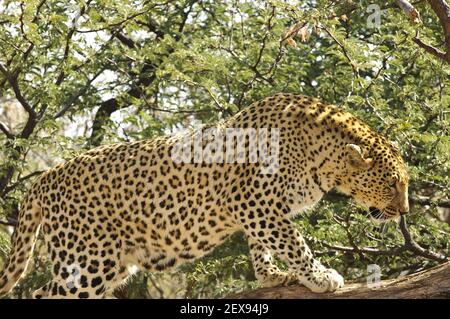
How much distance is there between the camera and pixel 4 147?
44.3 feet

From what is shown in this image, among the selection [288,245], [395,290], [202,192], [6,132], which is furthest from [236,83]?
[395,290]

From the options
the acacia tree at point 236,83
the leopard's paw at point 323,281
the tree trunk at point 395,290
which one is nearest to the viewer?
the tree trunk at point 395,290

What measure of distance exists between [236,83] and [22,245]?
→ 5126 millimetres

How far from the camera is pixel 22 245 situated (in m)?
10.1

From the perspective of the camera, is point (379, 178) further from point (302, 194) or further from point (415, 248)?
point (415, 248)

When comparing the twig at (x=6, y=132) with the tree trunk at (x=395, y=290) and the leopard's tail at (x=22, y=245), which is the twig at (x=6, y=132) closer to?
the leopard's tail at (x=22, y=245)

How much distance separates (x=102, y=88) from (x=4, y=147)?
2.48m

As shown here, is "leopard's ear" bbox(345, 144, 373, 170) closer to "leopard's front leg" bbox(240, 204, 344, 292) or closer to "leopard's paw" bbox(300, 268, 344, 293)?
"leopard's front leg" bbox(240, 204, 344, 292)

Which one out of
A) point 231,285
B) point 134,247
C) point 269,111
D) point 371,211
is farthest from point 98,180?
point 231,285

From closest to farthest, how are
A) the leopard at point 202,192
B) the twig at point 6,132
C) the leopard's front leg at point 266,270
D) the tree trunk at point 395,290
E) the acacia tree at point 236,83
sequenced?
the tree trunk at point 395,290 < the leopard at point 202,192 < the leopard's front leg at point 266,270 < the acacia tree at point 236,83 < the twig at point 6,132

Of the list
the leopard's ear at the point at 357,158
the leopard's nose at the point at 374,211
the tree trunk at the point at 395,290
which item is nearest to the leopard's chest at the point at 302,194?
the leopard's ear at the point at 357,158

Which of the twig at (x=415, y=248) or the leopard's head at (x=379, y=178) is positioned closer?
the leopard's head at (x=379, y=178)

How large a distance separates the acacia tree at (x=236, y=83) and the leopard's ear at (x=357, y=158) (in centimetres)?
176

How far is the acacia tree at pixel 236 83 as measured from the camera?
40.6 ft
